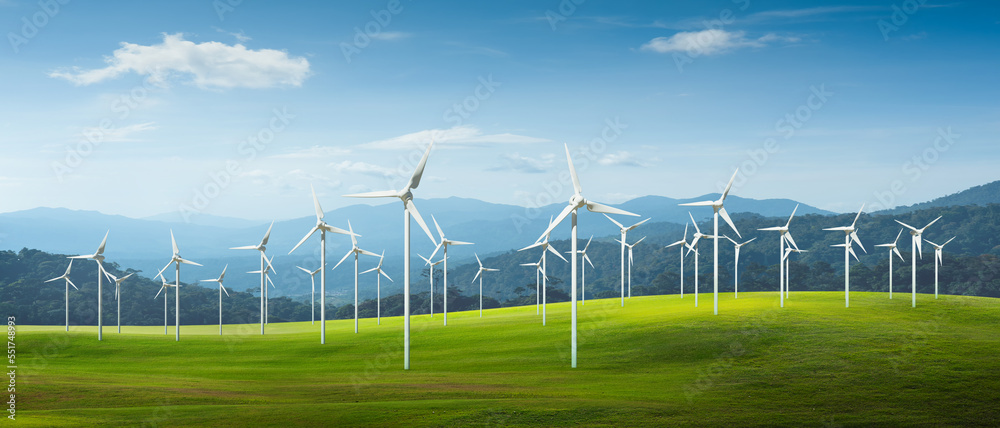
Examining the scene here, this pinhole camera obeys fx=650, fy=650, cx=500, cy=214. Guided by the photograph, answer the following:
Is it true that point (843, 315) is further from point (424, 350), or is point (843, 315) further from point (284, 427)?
point (284, 427)

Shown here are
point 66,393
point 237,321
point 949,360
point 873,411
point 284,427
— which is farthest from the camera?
point 237,321

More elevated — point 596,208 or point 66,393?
point 596,208

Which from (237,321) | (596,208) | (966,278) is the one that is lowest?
(237,321)

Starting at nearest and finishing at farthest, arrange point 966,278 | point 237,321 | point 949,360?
point 949,360, point 966,278, point 237,321

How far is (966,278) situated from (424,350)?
128m

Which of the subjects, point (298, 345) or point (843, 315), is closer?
point (843, 315)

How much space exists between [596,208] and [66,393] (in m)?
32.3

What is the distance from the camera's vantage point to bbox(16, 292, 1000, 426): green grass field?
2677 centimetres

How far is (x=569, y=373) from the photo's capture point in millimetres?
39562

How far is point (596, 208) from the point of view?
150 feet

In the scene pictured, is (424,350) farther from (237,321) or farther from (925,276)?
(925,276)

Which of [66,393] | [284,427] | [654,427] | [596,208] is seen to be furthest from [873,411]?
[66,393]

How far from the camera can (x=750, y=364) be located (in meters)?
39.5

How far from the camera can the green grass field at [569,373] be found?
26766mm
